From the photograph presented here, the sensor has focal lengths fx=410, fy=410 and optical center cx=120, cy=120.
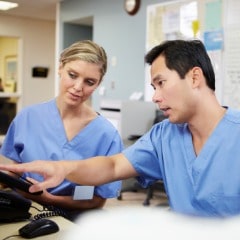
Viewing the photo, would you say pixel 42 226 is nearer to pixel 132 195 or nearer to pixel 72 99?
pixel 72 99

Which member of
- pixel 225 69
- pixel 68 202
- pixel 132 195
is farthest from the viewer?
pixel 132 195

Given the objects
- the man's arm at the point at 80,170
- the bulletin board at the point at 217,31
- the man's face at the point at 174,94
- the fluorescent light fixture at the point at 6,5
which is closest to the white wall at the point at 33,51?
the fluorescent light fixture at the point at 6,5

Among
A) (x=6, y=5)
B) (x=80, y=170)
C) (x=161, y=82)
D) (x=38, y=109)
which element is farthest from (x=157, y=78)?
(x=6, y=5)

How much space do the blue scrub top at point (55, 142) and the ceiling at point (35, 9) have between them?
487 cm

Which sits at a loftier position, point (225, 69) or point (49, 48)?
point (49, 48)

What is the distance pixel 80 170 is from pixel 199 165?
375 mm

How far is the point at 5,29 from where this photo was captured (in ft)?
24.1

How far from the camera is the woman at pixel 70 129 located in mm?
1602

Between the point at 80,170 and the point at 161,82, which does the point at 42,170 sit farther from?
the point at 161,82

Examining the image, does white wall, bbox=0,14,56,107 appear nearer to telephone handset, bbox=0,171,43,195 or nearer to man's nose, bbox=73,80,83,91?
man's nose, bbox=73,80,83,91

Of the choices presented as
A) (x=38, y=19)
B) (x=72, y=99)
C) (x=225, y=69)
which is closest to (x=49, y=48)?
(x=38, y=19)

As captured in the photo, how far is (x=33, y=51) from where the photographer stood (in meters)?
7.62

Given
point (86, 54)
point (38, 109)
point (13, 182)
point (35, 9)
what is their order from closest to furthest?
point (13, 182) < point (86, 54) < point (38, 109) < point (35, 9)

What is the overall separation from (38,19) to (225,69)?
16.0ft
